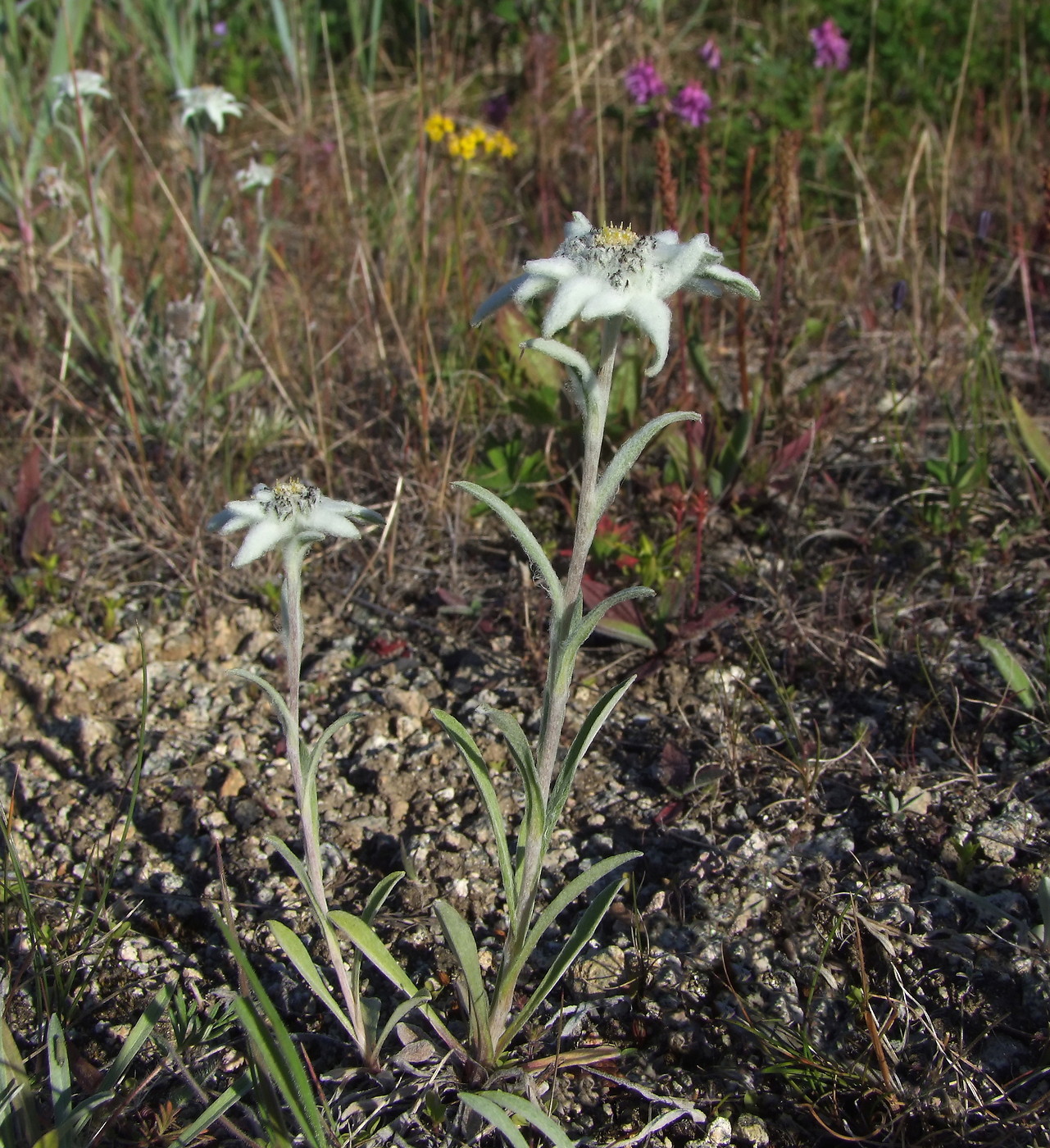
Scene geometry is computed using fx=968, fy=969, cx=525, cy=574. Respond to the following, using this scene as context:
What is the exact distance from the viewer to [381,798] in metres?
1.96

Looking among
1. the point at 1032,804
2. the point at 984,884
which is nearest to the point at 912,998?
the point at 984,884

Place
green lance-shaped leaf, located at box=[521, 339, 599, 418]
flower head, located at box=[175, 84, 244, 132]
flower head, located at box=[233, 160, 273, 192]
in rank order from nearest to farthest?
green lance-shaped leaf, located at box=[521, 339, 599, 418] < flower head, located at box=[175, 84, 244, 132] < flower head, located at box=[233, 160, 273, 192]

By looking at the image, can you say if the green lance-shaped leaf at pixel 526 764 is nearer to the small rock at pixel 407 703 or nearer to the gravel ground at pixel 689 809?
the gravel ground at pixel 689 809

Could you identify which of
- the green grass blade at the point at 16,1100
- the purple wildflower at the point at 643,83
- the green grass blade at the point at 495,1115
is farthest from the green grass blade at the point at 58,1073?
the purple wildflower at the point at 643,83

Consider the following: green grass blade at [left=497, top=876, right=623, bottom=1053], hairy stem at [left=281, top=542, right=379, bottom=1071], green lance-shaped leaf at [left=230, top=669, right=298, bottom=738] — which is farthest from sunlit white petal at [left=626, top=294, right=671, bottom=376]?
green grass blade at [left=497, top=876, right=623, bottom=1053]

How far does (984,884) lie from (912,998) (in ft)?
1.00

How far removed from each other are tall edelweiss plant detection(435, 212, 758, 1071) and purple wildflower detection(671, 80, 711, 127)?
2.32 m

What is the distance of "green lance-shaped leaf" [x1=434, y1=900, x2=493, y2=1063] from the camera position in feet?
4.35

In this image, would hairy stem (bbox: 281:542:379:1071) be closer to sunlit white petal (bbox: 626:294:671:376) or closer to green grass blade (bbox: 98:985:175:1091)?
green grass blade (bbox: 98:985:175:1091)

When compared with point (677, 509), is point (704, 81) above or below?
above

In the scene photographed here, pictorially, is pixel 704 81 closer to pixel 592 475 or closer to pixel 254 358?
pixel 254 358

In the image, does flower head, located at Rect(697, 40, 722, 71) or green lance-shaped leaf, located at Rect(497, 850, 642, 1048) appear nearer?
green lance-shaped leaf, located at Rect(497, 850, 642, 1048)

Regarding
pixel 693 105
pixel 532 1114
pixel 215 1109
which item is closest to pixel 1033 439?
pixel 693 105

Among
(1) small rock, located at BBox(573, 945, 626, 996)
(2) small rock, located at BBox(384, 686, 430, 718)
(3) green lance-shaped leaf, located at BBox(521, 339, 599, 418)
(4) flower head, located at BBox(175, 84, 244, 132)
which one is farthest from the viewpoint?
(4) flower head, located at BBox(175, 84, 244, 132)
